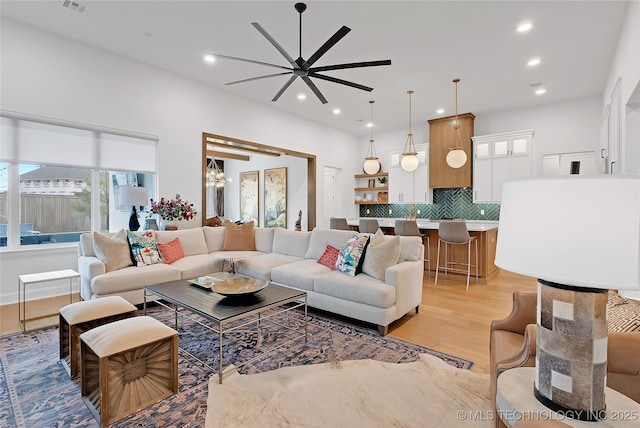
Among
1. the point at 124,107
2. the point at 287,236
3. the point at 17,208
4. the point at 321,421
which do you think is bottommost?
the point at 321,421

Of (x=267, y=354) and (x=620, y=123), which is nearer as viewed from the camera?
(x=267, y=354)

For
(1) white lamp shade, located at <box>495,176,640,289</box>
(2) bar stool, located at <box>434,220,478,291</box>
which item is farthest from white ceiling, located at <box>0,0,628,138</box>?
(1) white lamp shade, located at <box>495,176,640,289</box>

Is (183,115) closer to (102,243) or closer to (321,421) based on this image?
(102,243)

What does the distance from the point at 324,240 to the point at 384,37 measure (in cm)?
266

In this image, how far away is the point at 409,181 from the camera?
25.1 ft

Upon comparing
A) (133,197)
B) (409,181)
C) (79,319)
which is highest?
(409,181)

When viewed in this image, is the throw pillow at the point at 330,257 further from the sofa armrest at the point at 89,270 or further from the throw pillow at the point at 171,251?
the sofa armrest at the point at 89,270

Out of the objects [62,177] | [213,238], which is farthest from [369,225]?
[62,177]

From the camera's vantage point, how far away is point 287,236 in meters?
4.70

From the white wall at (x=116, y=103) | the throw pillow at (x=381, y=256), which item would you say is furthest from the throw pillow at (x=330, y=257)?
the white wall at (x=116, y=103)

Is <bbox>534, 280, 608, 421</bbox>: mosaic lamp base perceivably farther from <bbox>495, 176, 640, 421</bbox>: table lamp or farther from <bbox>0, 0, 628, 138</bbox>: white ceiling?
<bbox>0, 0, 628, 138</bbox>: white ceiling

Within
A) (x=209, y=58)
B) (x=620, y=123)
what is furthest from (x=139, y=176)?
(x=620, y=123)

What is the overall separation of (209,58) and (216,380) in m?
4.15

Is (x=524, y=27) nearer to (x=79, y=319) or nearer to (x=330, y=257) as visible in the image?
(x=330, y=257)
